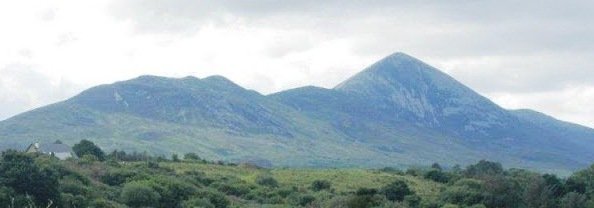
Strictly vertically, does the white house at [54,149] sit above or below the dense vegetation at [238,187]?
above

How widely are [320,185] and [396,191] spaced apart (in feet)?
31.1

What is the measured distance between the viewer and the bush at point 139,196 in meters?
54.0

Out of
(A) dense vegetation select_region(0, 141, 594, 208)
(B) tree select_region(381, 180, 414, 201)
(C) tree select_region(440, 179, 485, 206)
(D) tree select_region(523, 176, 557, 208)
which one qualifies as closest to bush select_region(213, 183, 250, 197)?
(A) dense vegetation select_region(0, 141, 594, 208)

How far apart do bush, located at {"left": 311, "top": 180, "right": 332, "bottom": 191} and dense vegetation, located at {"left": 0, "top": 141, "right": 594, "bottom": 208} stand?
0.32ft

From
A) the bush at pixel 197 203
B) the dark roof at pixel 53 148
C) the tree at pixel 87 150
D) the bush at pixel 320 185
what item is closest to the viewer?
the bush at pixel 197 203

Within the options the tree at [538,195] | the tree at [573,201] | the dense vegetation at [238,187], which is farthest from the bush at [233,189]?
the tree at [573,201]

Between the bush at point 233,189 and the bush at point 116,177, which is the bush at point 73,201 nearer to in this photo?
the bush at point 116,177

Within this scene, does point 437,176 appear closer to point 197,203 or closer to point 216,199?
point 216,199

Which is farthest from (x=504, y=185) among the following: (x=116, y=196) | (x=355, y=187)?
(x=116, y=196)

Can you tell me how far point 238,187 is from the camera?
247ft

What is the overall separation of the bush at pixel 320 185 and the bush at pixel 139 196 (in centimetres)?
2947

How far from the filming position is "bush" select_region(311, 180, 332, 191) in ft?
275

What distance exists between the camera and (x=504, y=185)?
254ft

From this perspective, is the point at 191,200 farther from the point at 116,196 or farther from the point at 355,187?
the point at 355,187
